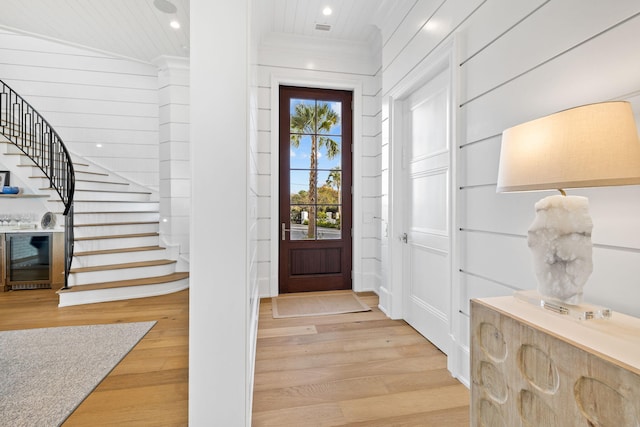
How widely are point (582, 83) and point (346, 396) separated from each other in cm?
187

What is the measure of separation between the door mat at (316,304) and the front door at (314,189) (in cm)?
18

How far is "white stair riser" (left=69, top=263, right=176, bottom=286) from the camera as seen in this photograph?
11.0 feet

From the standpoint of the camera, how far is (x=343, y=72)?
11.8 ft

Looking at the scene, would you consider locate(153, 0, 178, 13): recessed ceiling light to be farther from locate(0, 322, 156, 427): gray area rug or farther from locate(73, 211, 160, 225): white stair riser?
locate(0, 322, 156, 427): gray area rug

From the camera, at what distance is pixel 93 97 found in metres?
4.71

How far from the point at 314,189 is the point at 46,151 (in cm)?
398

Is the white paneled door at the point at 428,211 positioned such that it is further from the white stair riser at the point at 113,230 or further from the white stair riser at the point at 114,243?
the white stair riser at the point at 113,230

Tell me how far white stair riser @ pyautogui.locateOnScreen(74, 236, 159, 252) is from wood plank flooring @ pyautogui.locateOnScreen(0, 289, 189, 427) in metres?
0.62

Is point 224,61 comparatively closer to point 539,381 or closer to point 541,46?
point 541,46

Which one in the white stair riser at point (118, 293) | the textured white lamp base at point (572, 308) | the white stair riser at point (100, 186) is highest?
the white stair riser at point (100, 186)

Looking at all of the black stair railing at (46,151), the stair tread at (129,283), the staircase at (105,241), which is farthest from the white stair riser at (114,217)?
the stair tread at (129,283)

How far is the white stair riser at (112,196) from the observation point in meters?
4.28

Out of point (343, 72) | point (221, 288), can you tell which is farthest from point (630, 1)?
point (343, 72)

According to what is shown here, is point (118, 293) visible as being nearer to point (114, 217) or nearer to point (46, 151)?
point (114, 217)
